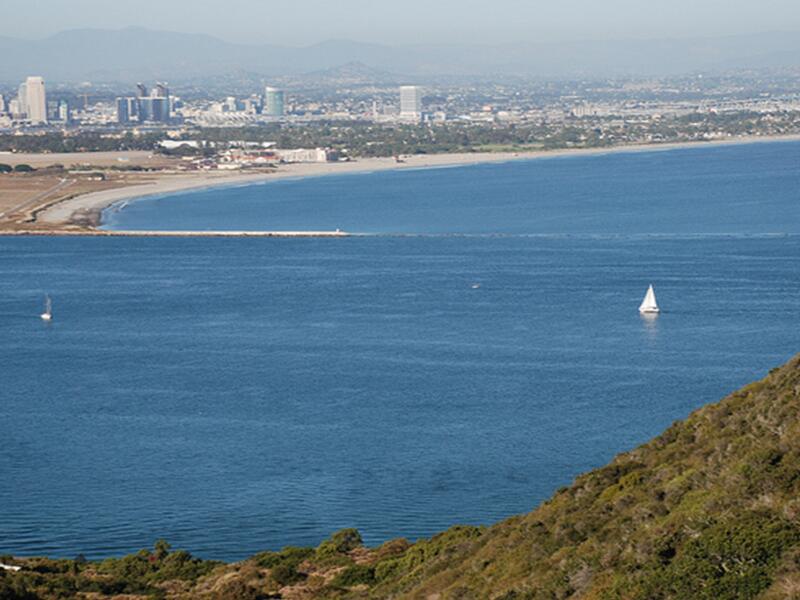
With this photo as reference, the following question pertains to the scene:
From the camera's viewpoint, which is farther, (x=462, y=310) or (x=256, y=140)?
(x=256, y=140)

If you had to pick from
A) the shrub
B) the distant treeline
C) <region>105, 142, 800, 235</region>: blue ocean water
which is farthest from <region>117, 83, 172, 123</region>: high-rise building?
the shrub

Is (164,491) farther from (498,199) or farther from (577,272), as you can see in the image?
(498,199)

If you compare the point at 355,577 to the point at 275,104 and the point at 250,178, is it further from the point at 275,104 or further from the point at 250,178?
the point at 275,104

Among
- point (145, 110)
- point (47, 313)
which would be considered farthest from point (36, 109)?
point (47, 313)

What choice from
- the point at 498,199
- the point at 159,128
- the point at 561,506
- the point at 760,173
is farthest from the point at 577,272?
the point at 159,128

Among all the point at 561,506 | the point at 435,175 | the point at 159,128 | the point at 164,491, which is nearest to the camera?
the point at 561,506

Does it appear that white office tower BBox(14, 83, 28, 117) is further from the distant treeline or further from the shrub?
the shrub

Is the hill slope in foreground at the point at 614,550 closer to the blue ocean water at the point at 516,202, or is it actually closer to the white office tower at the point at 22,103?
the blue ocean water at the point at 516,202
